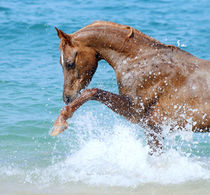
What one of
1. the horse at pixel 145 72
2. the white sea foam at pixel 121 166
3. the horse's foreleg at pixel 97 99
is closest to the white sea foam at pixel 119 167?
the white sea foam at pixel 121 166

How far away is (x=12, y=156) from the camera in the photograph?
17.3ft

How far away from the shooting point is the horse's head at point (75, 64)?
4379 millimetres

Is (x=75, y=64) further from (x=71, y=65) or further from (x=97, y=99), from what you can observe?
(x=97, y=99)

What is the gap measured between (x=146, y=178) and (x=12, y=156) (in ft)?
5.60

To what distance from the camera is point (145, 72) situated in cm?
432

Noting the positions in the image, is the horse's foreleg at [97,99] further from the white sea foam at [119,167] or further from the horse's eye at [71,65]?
the white sea foam at [119,167]

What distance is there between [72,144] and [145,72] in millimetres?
1914

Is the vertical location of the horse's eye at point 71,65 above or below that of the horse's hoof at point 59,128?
above

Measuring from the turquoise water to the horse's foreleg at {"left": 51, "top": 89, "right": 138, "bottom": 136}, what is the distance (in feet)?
1.99

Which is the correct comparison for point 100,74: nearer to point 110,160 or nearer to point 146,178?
point 110,160

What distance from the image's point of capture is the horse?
14.2 feet

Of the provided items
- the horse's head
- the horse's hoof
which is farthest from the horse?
the horse's hoof

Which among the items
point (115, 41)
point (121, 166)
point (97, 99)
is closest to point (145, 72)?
point (115, 41)

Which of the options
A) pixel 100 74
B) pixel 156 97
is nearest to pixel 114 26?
pixel 156 97
